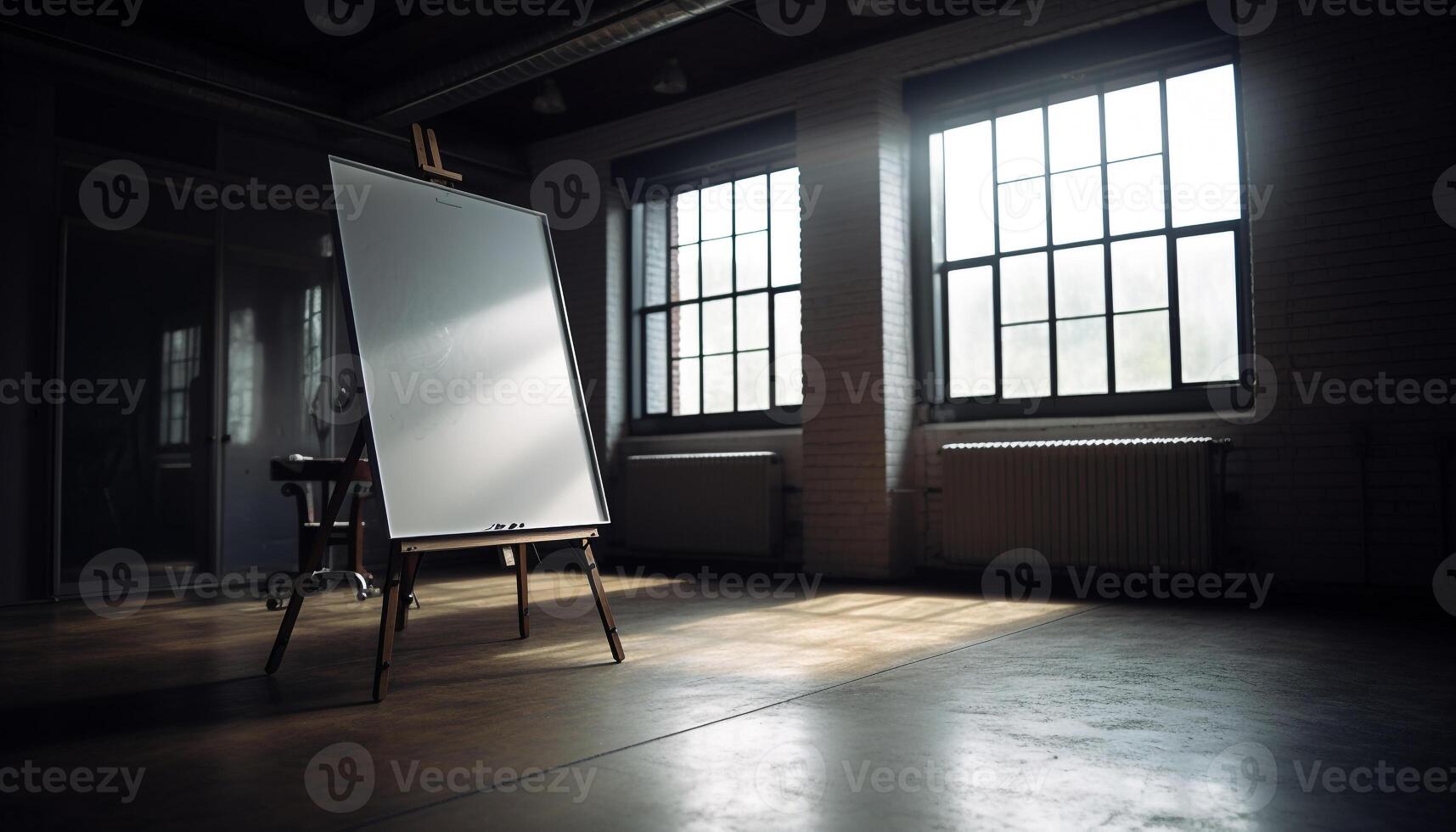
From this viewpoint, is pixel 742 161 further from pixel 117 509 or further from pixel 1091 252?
pixel 117 509

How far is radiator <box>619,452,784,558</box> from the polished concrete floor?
216 cm

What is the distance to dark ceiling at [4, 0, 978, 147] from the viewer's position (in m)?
5.91

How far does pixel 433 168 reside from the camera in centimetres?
393

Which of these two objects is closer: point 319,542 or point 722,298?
point 319,542

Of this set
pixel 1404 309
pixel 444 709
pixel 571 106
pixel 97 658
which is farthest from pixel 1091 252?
pixel 97 658

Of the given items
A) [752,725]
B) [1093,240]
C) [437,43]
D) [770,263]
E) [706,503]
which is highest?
[437,43]

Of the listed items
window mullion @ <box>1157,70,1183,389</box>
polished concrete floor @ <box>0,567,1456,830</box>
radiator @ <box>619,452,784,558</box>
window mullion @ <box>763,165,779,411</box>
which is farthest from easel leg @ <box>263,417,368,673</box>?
window mullion @ <box>1157,70,1183,389</box>

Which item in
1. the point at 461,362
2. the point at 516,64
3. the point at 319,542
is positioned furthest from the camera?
the point at 516,64

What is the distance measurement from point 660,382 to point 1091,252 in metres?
3.59

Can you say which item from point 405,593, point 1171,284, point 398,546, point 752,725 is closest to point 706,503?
point 405,593

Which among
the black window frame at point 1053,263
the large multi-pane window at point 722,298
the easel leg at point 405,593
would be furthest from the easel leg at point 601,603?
the large multi-pane window at point 722,298

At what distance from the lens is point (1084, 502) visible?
5711 mm

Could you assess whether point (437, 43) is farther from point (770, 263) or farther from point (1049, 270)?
point (1049, 270)

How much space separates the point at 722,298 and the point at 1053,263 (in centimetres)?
259
